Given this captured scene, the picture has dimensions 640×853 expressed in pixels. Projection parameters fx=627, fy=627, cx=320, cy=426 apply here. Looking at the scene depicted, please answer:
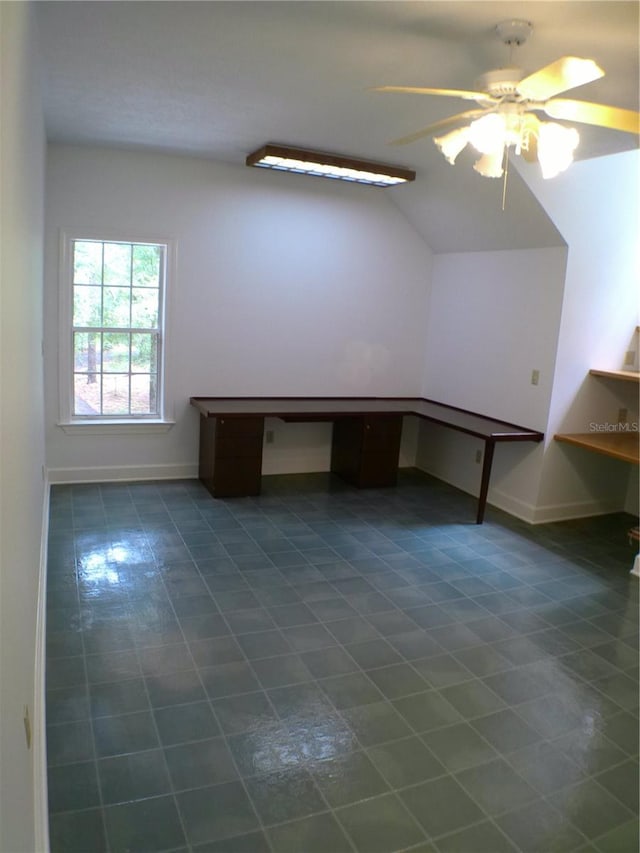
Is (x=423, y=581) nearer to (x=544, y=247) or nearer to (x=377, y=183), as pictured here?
(x=544, y=247)

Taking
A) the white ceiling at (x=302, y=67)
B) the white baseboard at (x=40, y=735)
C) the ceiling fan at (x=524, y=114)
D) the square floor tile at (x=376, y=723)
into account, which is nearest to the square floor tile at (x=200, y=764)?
the white baseboard at (x=40, y=735)

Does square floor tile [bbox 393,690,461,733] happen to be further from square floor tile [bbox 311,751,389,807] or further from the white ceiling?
the white ceiling

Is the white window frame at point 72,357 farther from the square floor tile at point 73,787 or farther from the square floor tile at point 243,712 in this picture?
the square floor tile at point 73,787

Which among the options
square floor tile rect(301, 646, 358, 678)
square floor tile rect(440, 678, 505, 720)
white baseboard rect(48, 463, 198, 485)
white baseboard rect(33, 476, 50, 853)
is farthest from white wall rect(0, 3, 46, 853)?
white baseboard rect(48, 463, 198, 485)

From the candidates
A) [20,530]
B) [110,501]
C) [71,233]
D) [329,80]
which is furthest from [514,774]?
[71,233]

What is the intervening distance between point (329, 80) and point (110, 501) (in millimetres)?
3260

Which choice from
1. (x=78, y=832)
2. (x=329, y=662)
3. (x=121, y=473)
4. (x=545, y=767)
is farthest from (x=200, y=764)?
(x=121, y=473)

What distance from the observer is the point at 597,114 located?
207 centimetres

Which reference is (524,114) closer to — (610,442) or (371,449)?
(610,442)

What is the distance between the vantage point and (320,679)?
275cm

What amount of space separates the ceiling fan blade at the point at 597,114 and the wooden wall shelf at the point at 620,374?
289 centimetres

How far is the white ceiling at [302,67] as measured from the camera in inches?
91.1

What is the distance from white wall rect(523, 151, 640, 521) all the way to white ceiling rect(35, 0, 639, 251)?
10.3 inches

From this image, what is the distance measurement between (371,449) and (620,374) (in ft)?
6.74
